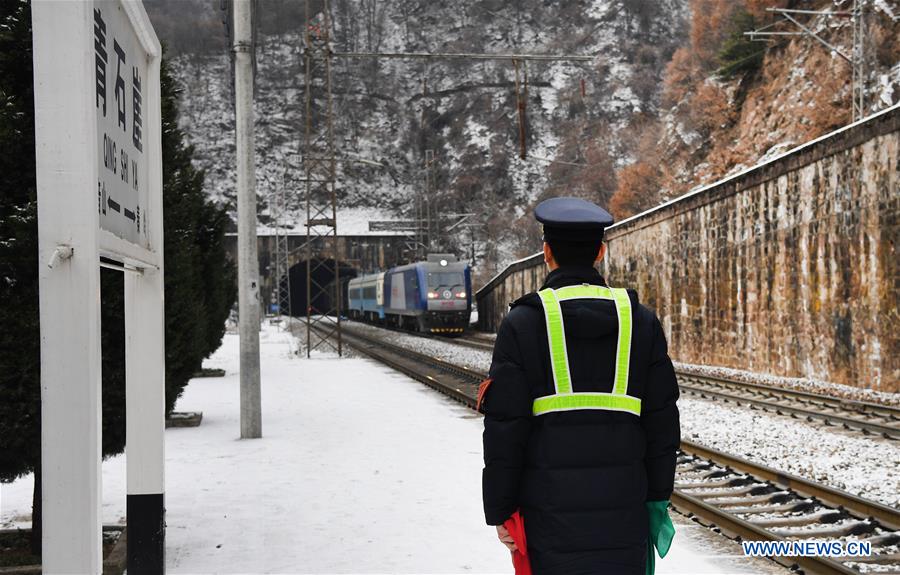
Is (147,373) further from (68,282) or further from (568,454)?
(568,454)

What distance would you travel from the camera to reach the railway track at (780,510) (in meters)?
6.15

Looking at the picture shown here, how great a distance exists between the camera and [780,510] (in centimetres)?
748

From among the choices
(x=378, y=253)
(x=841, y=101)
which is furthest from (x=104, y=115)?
(x=378, y=253)

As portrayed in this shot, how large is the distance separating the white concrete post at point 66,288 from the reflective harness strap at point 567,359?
58.5 inches

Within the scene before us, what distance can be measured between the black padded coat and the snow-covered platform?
3017 millimetres

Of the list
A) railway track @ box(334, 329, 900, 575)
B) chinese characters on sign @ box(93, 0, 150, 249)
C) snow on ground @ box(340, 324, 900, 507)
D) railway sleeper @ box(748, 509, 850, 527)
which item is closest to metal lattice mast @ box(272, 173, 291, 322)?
snow on ground @ box(340, 324, 900, 507)

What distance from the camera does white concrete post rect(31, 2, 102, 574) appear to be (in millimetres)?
3057

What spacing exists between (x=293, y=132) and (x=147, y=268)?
8585cm

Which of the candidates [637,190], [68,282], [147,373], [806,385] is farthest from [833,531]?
[637,190]

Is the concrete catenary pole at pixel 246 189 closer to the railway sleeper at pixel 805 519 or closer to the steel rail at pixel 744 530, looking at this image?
the steel rail at pixel 744 530

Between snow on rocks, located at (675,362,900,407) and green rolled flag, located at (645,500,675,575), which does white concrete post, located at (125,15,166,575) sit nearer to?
green rolled flag, located at (645,500,675,575)

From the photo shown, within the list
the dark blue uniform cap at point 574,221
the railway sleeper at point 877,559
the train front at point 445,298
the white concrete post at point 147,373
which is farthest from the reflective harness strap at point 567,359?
the train front at point 445,298

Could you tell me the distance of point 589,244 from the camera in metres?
3.23

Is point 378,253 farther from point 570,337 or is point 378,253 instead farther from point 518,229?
point 570,337
